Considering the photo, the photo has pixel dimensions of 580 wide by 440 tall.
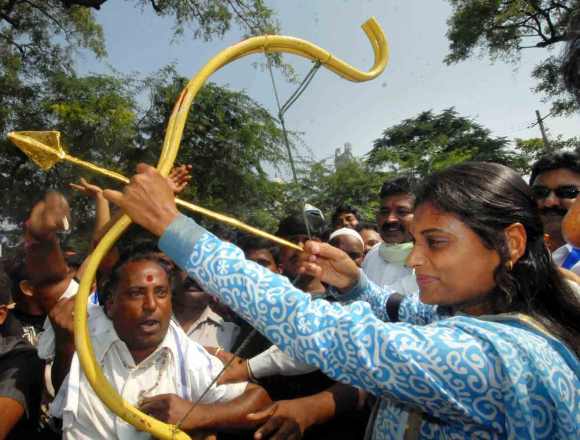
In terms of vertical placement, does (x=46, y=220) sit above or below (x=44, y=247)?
above

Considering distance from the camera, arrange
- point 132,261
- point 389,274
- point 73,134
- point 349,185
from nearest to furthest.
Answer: point 132,261 < point 389,274 < point 73,134 < point 349,185

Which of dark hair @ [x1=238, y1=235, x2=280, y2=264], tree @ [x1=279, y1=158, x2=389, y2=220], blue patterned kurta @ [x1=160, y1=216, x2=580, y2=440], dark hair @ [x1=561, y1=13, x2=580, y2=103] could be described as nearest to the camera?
blue patterned kurta @ [x1=160, y1=216, x2=580, y2=440]

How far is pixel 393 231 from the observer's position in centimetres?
394

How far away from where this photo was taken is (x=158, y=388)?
2.16 metres

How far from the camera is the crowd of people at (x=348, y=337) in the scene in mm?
1195

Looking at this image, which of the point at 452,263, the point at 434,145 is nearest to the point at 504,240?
the point at 452,263

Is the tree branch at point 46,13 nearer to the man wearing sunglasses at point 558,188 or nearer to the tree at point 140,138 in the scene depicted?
the tree at point 140,138

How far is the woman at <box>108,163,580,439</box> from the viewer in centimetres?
118

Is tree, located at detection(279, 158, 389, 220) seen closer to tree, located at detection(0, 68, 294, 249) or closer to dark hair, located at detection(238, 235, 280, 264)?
tree, located at detection(0, 68, 294, 249)

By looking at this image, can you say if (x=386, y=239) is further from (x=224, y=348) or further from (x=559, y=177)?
(x=224, y=348)

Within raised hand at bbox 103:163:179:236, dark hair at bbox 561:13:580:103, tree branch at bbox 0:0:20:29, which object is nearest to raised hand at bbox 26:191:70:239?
raised hand at bbox 103:163:179:236

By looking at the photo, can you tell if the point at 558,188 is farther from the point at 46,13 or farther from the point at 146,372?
the point at 46,13

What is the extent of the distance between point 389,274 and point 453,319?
102 inches

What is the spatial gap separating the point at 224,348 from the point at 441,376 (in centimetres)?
197
